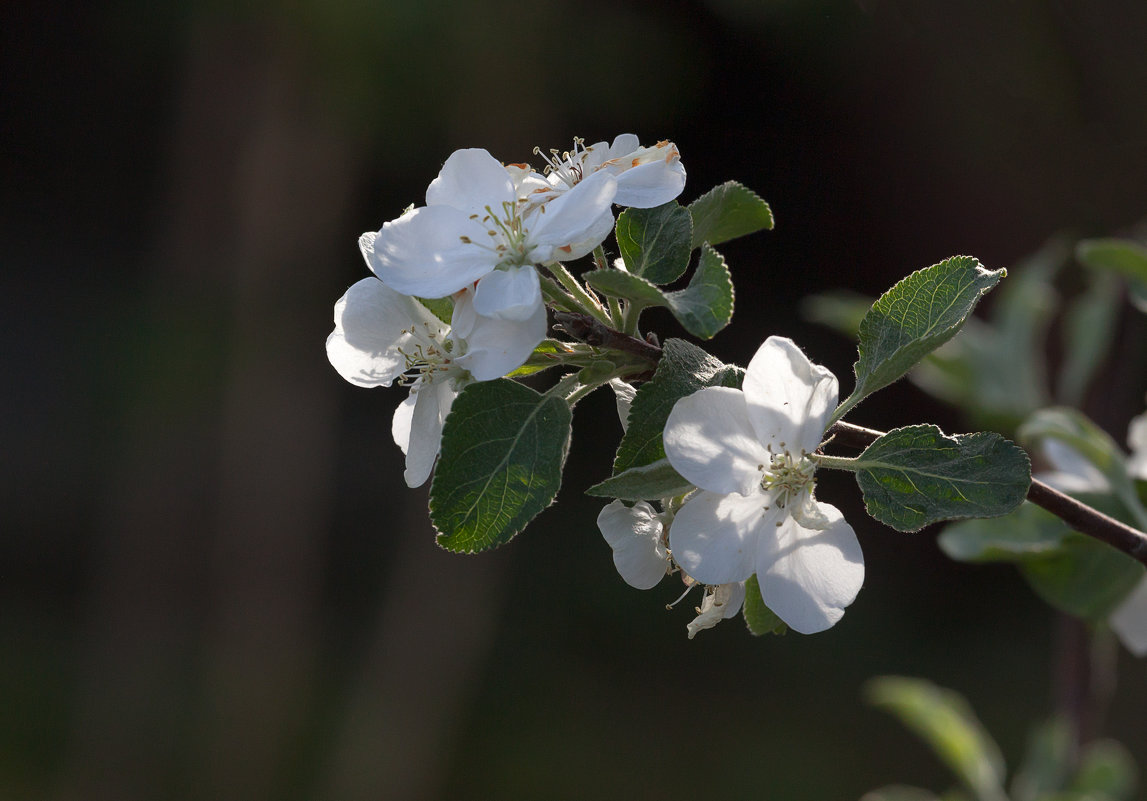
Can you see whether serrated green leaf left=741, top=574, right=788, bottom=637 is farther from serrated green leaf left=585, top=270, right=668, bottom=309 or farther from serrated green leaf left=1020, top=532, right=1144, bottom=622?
serrated green leaf left=1020, top=532, right=1144, bottom=622

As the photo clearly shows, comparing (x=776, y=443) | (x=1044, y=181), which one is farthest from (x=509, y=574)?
(x=776, y=443)

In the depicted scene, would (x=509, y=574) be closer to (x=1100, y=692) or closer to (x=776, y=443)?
(x=1100, y=692)

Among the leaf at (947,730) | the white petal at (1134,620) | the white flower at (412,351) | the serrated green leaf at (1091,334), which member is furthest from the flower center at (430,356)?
the serrated green leaf at (1091,334)

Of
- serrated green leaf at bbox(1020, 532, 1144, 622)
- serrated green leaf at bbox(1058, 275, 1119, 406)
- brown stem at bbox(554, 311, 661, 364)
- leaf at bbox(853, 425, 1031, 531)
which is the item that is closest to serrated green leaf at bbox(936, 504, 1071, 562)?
serrated green leaf at bbox(1020, 532, 1144, 622)

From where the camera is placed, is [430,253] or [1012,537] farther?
[1012,537]

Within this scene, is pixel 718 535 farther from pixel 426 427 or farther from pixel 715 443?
pixel 426 427

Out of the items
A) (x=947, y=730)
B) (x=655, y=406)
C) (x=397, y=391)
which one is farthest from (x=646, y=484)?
(x=397, y=391)
